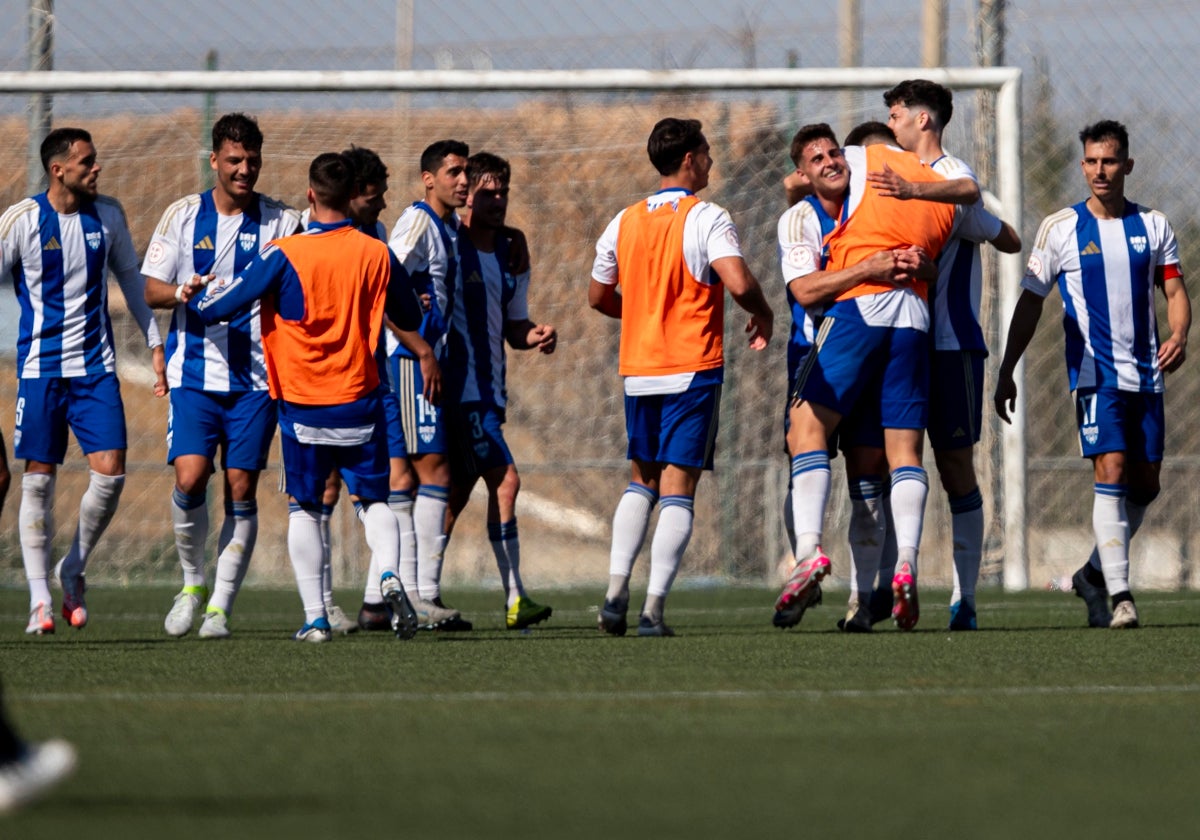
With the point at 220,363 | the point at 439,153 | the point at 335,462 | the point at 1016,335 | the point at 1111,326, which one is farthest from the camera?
the point at 439,153

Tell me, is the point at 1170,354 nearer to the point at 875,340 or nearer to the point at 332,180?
the point at 875,340

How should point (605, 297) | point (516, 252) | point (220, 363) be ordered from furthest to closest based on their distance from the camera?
1. point (516, 252)
2. point (605, 297)
3. point (220, 363)

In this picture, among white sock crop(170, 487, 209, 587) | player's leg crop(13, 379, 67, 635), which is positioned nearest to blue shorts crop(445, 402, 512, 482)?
white sock crop(170, 487, 209, 587)

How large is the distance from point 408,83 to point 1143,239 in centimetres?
515

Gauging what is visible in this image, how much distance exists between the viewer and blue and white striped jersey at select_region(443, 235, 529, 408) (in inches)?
342

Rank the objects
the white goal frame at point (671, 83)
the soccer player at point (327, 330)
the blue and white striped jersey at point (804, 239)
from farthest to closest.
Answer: the white goal frame at point (671, 83) < the blue and white striped jersey at point (804, 239) < the soccer player at point (327, 330)

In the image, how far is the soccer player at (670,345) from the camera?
7.70 metres

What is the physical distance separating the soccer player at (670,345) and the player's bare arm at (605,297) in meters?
0.27

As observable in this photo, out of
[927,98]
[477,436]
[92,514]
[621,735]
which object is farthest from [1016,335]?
[621,735]

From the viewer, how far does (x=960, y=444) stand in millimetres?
8133

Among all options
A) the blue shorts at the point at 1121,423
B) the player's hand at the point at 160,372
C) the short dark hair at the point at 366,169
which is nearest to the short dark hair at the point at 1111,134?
the blue shorts at the point at 1121,423

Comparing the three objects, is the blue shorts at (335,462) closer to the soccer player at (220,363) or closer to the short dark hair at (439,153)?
the soccer player at (220,363)

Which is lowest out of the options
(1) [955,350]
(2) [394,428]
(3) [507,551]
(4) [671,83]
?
(3) [507,551]

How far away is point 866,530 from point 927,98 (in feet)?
6.00
